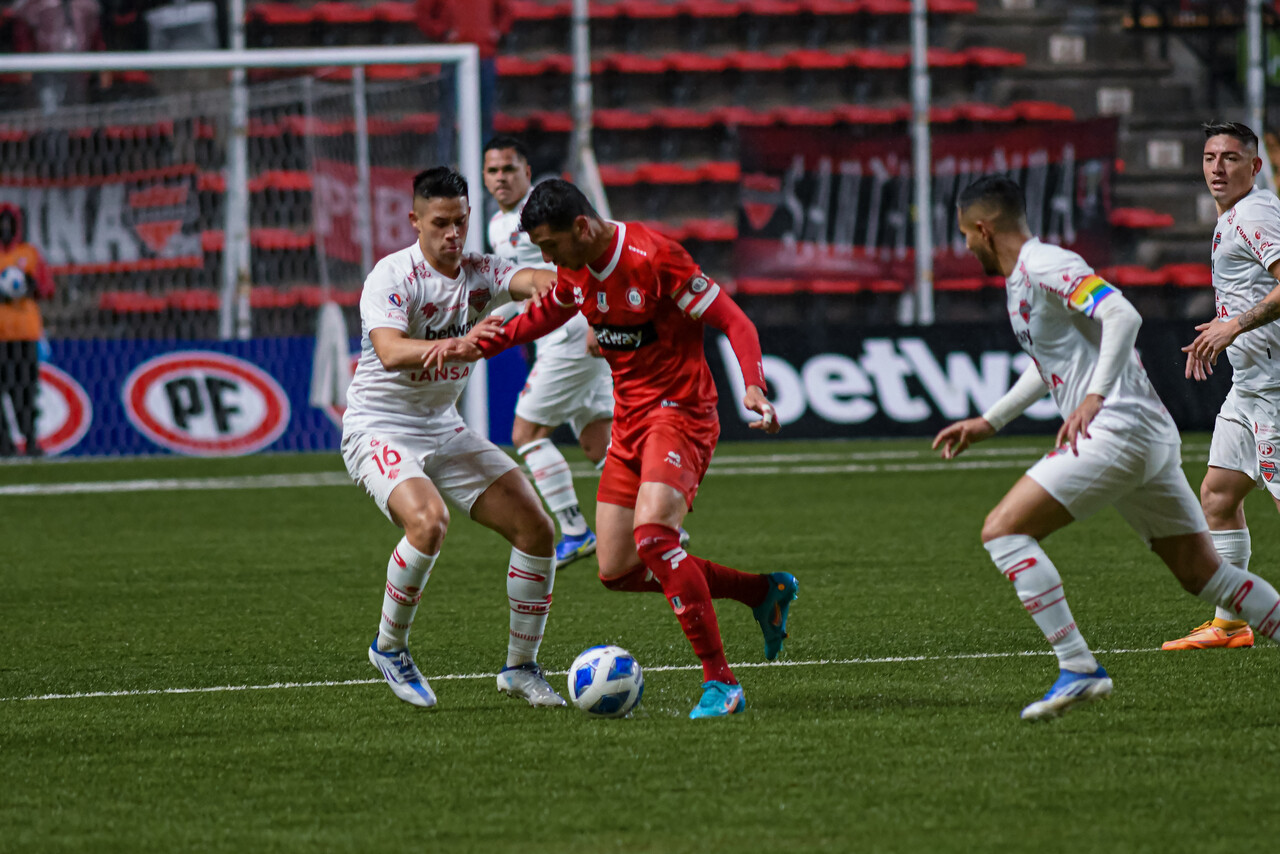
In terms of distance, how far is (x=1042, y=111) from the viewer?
18.0 metres

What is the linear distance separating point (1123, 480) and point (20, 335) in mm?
11227

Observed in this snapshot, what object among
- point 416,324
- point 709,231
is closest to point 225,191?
point 709,231

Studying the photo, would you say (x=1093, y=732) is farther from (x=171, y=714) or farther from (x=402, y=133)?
(x=402, y=133)

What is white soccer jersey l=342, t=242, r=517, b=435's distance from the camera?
519 cm

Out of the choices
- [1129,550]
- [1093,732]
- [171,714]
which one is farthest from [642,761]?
[1129,550]

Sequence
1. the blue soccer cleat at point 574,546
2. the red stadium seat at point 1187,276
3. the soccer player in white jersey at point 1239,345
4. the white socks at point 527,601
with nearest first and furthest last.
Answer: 1. the white socks at point 527,601
2. the soccer player in white jersey at point 1239,345
3. the blue soccer cleat at point 574,546
4. the red stadium seat at point 1187,276

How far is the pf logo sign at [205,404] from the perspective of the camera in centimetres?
1364

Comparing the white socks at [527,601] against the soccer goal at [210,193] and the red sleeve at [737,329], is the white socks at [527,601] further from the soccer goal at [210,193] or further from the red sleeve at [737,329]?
the soccer goal at [210,193]

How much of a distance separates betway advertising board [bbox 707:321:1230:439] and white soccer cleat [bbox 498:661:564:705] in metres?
8.84

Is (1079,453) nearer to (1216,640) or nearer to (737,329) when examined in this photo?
(737,329)

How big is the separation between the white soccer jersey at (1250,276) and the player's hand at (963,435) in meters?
1.62

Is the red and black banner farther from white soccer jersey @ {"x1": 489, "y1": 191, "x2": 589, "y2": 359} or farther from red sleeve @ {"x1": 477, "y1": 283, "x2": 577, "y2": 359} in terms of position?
red sleeve @ {"x1": 477, "y1": 283, "x2": 577, "y2": 359}

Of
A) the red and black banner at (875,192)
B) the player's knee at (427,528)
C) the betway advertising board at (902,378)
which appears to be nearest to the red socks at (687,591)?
the player's knee at (427,528)

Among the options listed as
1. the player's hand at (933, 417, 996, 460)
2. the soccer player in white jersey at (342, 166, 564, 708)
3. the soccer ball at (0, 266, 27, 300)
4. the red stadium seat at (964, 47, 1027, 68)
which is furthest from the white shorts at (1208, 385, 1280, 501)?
the red stadium seat at (964, 47, 1027, 68)
